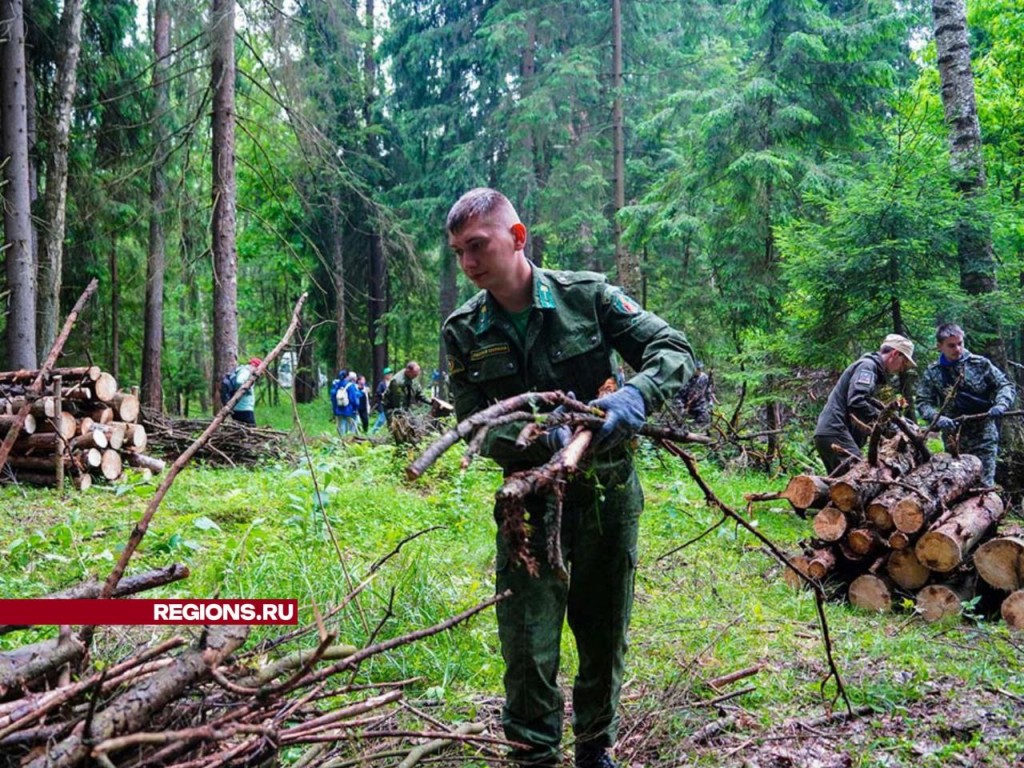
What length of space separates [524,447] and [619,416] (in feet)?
1.27

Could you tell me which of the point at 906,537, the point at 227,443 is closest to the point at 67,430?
the point at 227,443

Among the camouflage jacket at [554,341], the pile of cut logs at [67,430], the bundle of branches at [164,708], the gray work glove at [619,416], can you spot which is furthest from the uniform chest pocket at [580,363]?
the pile of cut logs at [67,430]

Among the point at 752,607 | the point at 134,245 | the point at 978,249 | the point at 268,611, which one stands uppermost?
the point at 134,245

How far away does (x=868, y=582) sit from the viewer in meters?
5.19

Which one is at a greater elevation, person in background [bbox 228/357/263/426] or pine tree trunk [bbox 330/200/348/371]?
pine tree trunk [bbox 330/200/348/371]

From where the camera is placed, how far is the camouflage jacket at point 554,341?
2.72 metres

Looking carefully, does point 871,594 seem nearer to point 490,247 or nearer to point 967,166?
point 490,247

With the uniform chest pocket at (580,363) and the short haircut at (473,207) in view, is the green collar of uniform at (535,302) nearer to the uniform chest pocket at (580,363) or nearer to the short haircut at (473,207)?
the uniform chest pocket at (580,363)

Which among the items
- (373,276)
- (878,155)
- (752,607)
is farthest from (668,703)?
(373,276)

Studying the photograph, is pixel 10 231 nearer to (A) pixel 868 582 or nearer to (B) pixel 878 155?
(A) pixel 868 582

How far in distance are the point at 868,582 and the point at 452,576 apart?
9.68 ft

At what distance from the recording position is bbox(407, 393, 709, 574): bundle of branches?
1.79 meters

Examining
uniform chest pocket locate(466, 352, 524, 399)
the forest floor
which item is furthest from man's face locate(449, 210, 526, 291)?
the forest floor

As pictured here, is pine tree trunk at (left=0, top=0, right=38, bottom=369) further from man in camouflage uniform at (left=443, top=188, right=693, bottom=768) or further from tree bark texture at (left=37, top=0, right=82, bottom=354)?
man in camouflage uniform at (left=443, top=188, right=693, bottom=768)
